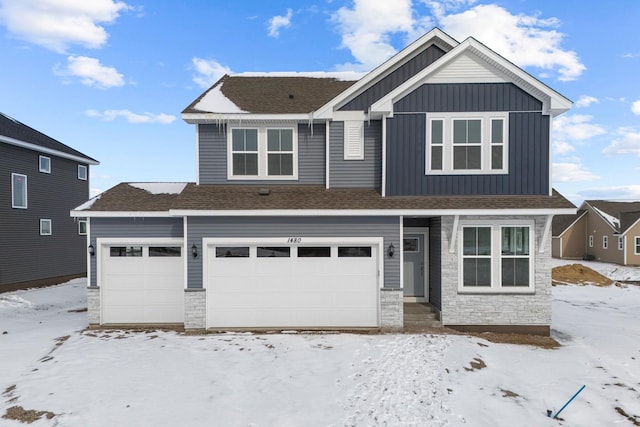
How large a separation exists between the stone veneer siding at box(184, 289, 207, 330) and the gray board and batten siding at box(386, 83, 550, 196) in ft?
20.3

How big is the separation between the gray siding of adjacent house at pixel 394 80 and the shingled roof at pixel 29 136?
678 inches

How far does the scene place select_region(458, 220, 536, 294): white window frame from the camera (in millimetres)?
9792

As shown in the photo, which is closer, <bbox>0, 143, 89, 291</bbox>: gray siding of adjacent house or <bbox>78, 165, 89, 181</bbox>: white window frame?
<bbox>0, 143, 89, 291</bbox>: gray siding of adjacent house

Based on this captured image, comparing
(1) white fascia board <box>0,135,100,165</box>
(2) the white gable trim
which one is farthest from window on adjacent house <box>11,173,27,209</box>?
(2) the white gable trim

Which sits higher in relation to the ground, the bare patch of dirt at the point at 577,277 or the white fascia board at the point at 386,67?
the white fascia board at the point at 386,67

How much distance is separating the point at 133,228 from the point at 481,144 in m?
10.6

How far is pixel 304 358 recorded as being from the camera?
7.88m

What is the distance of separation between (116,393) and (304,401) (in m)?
3.49

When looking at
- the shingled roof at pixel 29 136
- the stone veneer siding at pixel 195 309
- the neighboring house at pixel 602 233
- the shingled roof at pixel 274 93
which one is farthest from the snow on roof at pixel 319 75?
the neighboring house at pixel 602 233

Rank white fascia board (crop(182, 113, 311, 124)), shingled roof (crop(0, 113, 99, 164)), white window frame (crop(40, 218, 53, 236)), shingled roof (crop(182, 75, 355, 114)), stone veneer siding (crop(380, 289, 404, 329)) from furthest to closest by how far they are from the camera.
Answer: white window frame (crop(40, 218, 53, 236)) < shingled roof (crop(0, 113, 99, 164)) < shingled roof (crop(182, 75, 355, 114)) < white fascia board (crop(182, 113, 311, 124)) < stone veneer siding (crop(380, 289, 404, 329))

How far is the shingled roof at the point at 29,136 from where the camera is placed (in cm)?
1750

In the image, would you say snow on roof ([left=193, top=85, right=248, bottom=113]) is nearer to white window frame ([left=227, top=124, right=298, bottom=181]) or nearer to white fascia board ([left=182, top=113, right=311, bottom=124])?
white fascia board ([left=182, top=113, right=311, bottom=124])

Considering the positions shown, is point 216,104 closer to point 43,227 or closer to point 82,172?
point 43,227

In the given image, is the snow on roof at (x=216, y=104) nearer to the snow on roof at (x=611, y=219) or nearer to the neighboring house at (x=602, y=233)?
the neighboring house at (x=602, y=233)
